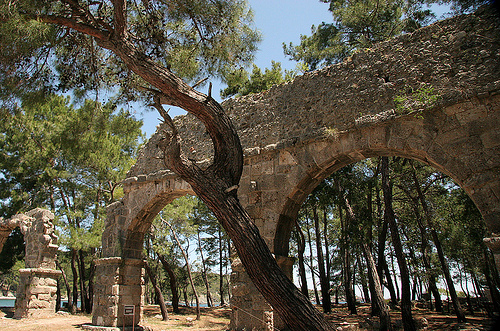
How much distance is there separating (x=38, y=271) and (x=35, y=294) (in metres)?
0.61

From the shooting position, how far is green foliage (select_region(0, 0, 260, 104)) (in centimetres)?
565

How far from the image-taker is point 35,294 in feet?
31.6

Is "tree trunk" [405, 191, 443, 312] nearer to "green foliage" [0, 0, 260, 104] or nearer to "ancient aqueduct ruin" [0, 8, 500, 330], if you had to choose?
"ancient aqueduct ruin" [0, 8, 500, 330]

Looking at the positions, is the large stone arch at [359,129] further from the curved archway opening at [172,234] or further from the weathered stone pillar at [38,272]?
the weathered stone pillar at [38,272]

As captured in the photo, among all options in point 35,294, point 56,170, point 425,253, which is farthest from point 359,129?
point 56,170

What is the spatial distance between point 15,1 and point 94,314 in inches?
227

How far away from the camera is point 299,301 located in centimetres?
279

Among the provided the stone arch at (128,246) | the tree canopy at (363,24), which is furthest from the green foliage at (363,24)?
the stone arch at (128,246)

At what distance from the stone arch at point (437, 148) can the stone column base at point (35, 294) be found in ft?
26.0

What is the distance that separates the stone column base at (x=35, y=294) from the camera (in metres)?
9.49

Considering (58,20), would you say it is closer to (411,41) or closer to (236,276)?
(236,276)

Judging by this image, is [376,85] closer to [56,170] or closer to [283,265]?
[283,265]

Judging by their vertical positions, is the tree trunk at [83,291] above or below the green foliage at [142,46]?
below

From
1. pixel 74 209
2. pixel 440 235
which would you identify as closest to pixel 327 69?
pixel 440 235
